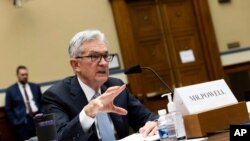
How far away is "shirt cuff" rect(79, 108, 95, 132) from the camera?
2.00 m

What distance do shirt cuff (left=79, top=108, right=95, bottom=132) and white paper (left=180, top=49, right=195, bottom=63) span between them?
5702 mm

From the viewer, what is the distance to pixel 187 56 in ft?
25.1

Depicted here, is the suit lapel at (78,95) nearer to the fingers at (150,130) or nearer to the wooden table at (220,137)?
the fingers at (150,130)

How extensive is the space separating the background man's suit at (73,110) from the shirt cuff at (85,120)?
0.02 metres

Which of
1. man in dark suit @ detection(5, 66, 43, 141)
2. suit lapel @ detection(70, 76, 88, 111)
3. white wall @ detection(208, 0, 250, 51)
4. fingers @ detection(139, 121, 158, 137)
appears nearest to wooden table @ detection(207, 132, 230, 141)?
fingers @ detection(139, 121, 158, 137)

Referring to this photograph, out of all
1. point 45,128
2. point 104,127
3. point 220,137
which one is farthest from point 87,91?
point 220,137

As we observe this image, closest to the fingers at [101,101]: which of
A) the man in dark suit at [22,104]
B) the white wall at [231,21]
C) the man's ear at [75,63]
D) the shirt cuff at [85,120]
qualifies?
the shirt cuff at [85,120]

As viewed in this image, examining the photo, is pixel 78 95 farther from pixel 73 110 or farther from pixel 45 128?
pixel 45 128

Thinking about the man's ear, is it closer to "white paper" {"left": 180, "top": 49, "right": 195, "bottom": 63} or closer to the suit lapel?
the suit lapel

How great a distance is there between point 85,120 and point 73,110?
0.37 m

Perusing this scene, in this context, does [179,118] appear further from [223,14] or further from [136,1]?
[223,14]

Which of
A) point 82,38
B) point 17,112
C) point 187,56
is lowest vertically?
point 17,112

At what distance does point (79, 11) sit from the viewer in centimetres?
698

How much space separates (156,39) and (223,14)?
4.78 ft
